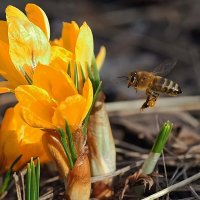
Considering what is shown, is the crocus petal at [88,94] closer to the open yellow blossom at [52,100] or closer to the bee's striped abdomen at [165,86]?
the open yellow blossom at [52,100]

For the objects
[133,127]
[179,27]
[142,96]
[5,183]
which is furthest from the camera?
[179,27]

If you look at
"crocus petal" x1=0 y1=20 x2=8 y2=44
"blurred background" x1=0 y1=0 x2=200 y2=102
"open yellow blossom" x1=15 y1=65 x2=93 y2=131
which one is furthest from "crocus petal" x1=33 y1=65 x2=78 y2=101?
"blurred background" x1=0 y1=0 x2=200 y2=102

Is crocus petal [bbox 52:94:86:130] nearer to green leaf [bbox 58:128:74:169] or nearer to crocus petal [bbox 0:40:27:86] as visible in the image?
green leaf [bbox 58:128:74:169]

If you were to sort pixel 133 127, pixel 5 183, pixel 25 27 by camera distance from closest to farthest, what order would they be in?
pixel 25 27 → pixel 5 183 → pixel 133 127

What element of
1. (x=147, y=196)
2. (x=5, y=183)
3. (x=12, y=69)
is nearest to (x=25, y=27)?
(x=12, y=69)

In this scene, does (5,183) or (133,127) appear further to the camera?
(133,127)

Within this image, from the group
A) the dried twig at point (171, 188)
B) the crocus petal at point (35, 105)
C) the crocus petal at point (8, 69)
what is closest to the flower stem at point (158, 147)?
the dried twig at point (171, 188)

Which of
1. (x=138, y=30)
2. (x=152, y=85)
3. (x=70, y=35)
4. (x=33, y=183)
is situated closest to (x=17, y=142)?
(x=33, y=183)

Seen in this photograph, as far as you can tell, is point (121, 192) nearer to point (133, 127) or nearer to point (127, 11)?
point (133, 127)
